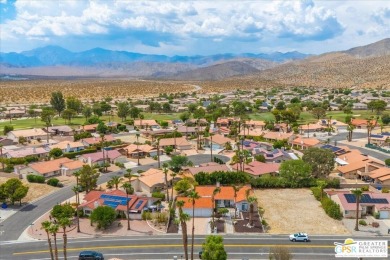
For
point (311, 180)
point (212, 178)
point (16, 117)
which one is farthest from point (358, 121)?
point (16, 117)

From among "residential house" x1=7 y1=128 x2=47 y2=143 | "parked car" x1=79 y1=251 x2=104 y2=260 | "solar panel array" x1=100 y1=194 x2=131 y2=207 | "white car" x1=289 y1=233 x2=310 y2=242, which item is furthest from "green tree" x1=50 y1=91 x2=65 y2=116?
"white car" x1=289 y1=233 x2=310 y2=242

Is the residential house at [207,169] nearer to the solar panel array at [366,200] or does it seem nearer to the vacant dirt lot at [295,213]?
the vacant dirt lot at [295,213]

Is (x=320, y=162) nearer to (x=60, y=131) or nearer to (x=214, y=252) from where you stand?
(x=214, y=252)

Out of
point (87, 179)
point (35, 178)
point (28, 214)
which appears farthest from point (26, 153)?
point (28, 214)

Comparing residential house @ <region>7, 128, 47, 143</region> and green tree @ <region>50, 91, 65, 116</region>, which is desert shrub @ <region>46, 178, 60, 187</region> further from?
green tree @ <region>50, 91, 65, 116</region>

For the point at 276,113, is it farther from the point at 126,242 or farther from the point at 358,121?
the point at 126,242

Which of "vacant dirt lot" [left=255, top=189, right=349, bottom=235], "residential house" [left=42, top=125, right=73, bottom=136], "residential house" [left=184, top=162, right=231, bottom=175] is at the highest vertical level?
"residential house" [left=42, top=125, right=73, bottom=136]
